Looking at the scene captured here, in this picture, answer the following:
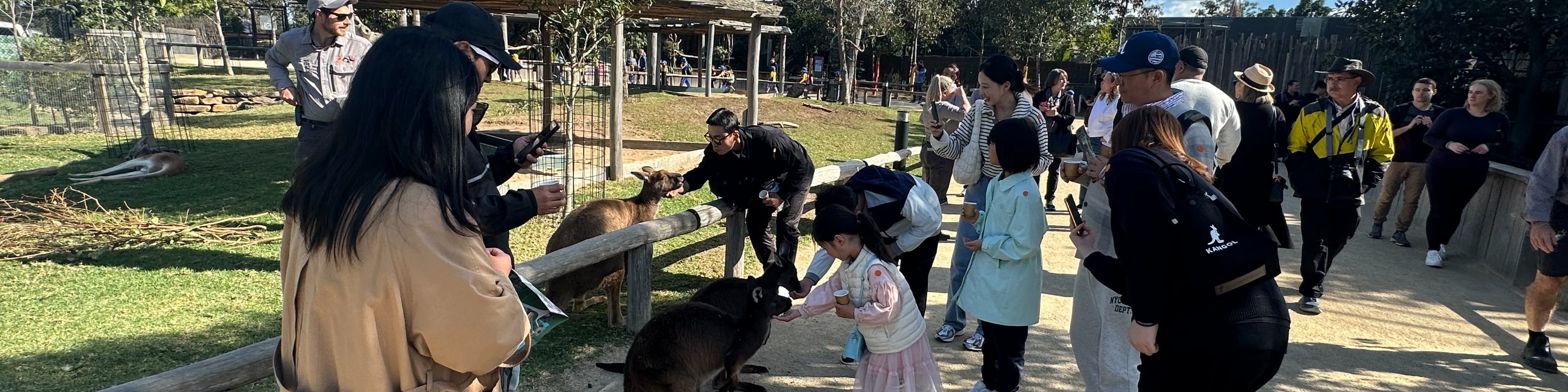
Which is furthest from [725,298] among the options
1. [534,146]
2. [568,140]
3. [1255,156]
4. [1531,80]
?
[1531,80]

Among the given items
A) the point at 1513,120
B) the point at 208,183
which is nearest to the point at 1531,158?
the point at 1513,120

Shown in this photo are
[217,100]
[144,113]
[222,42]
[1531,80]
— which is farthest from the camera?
[222,42]

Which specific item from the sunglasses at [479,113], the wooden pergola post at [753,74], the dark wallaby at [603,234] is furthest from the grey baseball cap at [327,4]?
the wooden pergola post at [753,74]

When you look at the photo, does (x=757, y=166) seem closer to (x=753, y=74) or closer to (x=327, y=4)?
(x=327, y=4)

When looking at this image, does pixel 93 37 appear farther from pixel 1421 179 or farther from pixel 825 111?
pixel 1421 179

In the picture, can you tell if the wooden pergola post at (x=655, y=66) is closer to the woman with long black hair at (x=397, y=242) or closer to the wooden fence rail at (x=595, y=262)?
the wooden fence rail at (x=595, y=262)

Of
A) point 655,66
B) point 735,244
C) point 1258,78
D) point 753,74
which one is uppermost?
point 1258,78

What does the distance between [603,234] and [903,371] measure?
2230 millimetres

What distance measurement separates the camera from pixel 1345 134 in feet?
19.0

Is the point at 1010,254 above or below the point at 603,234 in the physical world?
above

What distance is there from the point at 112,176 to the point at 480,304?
30.3ft

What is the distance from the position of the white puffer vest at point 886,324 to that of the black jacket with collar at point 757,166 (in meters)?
1.82

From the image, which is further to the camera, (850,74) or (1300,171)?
(850,74)

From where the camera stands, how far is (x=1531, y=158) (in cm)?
1117
